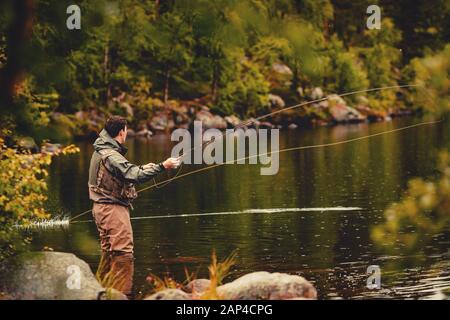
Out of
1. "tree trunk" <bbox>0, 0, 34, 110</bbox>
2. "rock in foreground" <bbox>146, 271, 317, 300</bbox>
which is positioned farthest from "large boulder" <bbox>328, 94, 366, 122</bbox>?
"tree trunk" <bbox>0, 0, 34, 110</bbox>

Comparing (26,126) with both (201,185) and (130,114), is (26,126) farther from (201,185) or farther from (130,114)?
(130,114)

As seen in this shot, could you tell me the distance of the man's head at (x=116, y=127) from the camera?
10883mm

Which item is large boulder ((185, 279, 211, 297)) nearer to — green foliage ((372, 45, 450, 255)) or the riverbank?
green foliage ((372, 45, 450, 255))

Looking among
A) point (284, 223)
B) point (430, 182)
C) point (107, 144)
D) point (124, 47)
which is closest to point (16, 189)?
point (107, 144)

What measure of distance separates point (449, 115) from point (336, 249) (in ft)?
37.5

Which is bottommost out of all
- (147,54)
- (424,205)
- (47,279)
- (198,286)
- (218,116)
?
(198,286)

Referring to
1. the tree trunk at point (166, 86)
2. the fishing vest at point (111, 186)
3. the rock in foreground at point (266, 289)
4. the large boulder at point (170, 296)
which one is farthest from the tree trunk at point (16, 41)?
the tree trunk at point (166, 86)

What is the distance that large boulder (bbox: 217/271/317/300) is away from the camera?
9336 millimetres

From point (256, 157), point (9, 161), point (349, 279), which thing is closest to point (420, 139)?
point (256, 157)

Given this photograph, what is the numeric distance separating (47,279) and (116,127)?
2.18 meters

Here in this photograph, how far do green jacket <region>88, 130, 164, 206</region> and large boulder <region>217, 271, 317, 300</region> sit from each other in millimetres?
1683

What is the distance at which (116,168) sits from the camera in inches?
427

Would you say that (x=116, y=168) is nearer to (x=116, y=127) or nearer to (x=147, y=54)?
(x=116, y=127)

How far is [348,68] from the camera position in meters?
71.6
